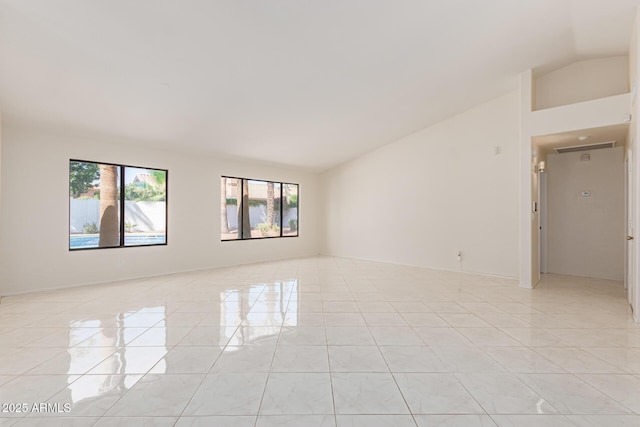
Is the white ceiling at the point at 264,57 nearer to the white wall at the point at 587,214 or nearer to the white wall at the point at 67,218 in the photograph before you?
the white wall at the point at 67,218

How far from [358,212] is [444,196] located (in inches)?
98.3

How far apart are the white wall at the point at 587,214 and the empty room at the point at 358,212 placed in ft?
0.13

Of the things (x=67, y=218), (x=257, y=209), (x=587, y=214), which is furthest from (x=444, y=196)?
(x=67, y=218)

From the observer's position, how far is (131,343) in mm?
2881

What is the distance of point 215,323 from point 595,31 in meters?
6.14

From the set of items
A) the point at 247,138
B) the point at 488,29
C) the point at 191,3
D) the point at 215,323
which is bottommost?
the point at 215,323

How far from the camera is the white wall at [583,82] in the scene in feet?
15.6

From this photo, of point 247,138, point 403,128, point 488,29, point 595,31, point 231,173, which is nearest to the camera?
point 488,29

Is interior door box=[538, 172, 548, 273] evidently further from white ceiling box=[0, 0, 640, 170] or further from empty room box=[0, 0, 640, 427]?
white ceiling box=[0, 0, 640, 170]

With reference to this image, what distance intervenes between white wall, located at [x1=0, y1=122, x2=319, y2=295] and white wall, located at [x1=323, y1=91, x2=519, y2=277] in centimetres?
302

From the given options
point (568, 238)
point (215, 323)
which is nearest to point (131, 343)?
point (215, 323)

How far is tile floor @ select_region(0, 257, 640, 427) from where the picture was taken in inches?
73.1

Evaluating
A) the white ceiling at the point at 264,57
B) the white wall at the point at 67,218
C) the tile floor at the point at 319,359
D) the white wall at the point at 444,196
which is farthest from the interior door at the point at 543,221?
the white wall at the point at 67,218

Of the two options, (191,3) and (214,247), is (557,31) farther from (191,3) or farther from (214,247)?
(214,247)
